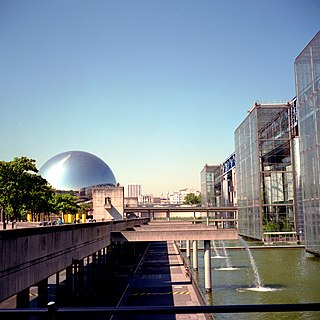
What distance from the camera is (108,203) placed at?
55.8 metres

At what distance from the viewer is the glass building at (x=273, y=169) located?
2530 inches

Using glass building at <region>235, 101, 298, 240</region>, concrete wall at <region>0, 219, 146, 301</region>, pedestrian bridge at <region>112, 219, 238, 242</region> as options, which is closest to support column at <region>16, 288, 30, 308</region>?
concrete wall at <region>0, 219, 146, 301</region>

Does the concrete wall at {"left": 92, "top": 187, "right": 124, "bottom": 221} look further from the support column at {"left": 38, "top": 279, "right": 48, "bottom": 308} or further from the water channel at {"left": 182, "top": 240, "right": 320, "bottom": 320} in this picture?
the support column at {"left": 38, "top": 279, "right": 48, "bottom": 308}

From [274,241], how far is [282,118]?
60.0ft

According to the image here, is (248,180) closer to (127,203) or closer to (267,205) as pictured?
(267,205)

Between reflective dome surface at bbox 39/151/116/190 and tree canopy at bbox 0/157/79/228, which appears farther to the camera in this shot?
reflective dome surface at bbox 39/151/116/190

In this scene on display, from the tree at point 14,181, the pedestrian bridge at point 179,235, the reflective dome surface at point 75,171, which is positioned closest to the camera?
the pedestrian bridge at point 179,235

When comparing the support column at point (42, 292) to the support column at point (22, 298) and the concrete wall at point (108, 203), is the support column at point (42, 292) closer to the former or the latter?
the support column at point (22, 298)

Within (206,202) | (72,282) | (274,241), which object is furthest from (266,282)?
(206,202)

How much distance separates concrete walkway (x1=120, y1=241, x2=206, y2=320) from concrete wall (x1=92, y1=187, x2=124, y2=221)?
13956 millimetres

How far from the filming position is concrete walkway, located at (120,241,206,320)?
23.4m

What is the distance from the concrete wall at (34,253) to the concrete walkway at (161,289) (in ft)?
17.9

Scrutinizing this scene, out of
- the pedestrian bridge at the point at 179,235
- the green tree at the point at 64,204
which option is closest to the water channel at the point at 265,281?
the pedestrian bridge at the point at 179,235

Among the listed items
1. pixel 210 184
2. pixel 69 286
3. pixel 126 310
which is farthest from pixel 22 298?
pixel 210 184
